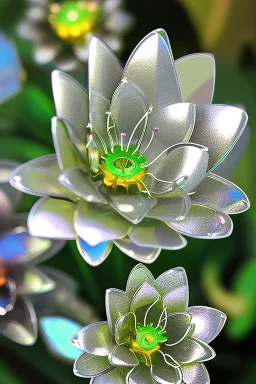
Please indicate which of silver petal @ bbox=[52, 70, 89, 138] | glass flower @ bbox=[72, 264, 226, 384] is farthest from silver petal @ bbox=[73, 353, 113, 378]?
silver petal @ bbox=[52, 70, 89, 138]

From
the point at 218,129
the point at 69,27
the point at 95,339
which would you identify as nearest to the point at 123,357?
the point at 95,339

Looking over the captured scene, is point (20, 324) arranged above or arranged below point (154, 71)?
below

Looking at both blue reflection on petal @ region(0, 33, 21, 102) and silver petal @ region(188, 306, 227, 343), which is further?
blue reflection on petal @ region(0, 33, 21, 102)

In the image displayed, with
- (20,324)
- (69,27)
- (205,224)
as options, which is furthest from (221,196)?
(69,27)

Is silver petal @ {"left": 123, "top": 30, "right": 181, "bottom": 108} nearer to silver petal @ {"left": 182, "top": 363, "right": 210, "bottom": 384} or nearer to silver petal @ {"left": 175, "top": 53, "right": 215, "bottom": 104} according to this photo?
silver petal @ {"left": 175, "top": 53, "right": 215, "bottom": 104}

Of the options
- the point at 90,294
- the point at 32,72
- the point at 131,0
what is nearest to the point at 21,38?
the point at 32,72

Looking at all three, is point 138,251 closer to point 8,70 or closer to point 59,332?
point 59,332

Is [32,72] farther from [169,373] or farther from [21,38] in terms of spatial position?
[169,373]

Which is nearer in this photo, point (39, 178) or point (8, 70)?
point (39, 178)
